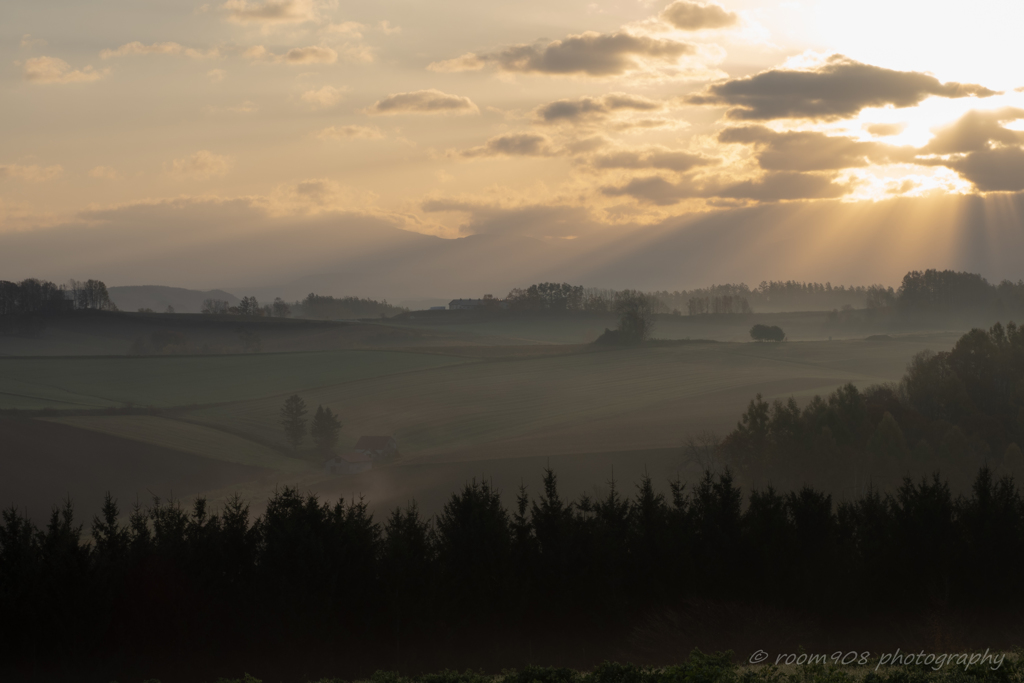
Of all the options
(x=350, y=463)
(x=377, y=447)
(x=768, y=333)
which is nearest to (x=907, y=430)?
(x=377, y=447)

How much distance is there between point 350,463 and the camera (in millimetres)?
61344

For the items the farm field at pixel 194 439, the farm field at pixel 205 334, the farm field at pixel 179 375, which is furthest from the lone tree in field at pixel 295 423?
the farm field at pixel 205 334

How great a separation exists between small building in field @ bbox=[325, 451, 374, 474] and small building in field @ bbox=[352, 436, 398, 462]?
2.30 feet

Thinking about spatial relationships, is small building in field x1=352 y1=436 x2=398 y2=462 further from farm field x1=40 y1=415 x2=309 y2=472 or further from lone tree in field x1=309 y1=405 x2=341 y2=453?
farm field x1=40 y1=415 x2=309 y2=472

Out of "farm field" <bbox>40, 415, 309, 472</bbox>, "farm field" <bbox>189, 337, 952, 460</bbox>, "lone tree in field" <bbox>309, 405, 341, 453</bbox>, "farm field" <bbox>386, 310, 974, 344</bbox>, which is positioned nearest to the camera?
"farm field" <bbox>40, 415, 309, 472</bbox>

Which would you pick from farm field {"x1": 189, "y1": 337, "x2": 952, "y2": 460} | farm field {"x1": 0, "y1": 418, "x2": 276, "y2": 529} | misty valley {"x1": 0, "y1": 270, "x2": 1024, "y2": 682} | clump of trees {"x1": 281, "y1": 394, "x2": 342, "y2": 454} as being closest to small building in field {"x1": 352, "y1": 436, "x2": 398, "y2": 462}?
misty valley {"x1": 0, "y1": 270, "x2": 1024, "y2": 682}

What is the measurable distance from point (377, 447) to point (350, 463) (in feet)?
10.6

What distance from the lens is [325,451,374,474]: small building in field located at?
60.7m

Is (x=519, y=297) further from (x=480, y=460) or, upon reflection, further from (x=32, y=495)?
(x=32, y=495)

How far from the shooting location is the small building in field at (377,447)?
6343 centimetres

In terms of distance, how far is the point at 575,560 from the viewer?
24.6m

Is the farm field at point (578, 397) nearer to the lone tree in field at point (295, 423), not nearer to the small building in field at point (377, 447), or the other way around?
the small building in field at point (377, 447)

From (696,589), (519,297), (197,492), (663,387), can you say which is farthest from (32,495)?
(519,297)

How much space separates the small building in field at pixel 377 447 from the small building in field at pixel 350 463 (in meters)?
0.70
